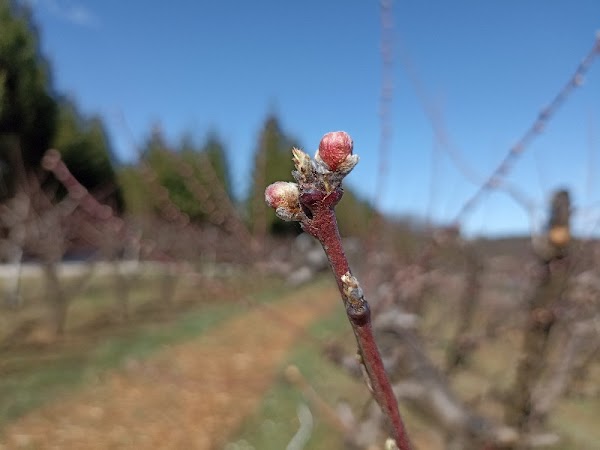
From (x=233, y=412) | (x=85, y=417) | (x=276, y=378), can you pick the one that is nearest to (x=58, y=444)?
(x=85, y=417)

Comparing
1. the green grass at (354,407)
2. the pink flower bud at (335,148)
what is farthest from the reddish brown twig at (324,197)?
the green grass at (354,407)

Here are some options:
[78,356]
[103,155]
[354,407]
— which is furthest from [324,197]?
[103,155]

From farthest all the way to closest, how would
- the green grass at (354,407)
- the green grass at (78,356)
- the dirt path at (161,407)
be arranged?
the green grass at (78,356) → the dirt path at (161,407) → the green grass at (354,407)

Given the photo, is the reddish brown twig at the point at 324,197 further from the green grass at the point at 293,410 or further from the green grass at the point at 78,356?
the green grass at the point at 78,356

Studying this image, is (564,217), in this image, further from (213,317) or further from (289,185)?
(213,317)

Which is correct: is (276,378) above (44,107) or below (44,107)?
below

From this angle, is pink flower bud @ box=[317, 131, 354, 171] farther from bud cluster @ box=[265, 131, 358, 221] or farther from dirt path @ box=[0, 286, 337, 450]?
dirt path @ box=[0, 286, 337, 450]
